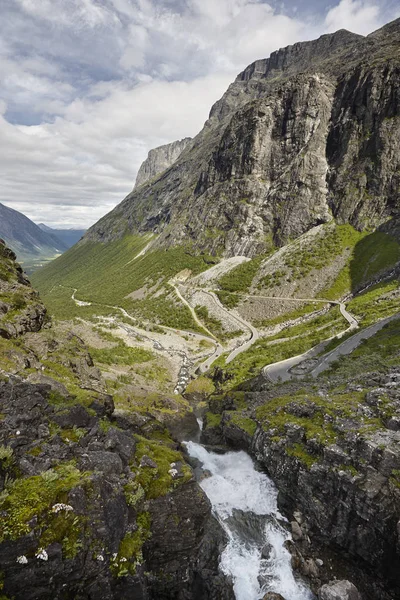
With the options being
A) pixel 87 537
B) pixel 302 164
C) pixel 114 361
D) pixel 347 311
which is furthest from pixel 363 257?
pixel 87 537

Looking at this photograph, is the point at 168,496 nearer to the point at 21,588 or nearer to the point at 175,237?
the point at 21,588

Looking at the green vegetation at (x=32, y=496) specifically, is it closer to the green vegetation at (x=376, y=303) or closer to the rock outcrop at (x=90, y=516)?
the rock outcrop at (x=90, y=516)

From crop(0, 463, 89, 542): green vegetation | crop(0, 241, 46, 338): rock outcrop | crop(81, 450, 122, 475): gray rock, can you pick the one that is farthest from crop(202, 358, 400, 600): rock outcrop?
crop(0, 241, 46, 338): rock outcrop

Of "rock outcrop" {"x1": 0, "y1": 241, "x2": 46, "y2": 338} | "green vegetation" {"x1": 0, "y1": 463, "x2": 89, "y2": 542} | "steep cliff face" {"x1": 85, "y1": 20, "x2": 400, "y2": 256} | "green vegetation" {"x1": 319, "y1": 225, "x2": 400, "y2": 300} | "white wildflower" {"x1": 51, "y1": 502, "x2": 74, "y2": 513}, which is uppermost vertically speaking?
"steep cliff face" {"x1": 85, "y1": 20, "x2": 400, "y2": 256}

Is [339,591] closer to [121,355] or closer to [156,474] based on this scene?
[156,474]

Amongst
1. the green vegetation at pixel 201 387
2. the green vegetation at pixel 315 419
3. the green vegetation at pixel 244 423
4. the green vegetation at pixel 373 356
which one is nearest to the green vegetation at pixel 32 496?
the green vegetation at pixel 315 419

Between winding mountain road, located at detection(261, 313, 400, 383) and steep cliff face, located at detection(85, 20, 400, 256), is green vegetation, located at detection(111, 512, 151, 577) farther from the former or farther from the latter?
steep cliff face, located at detection(85, 20, 400, 256)
